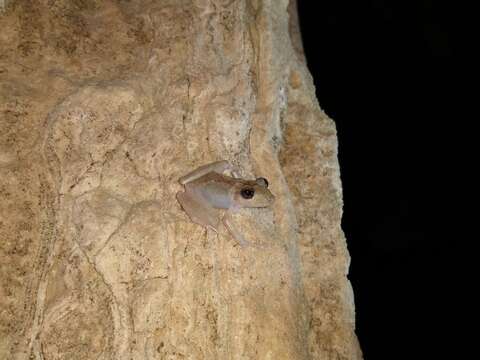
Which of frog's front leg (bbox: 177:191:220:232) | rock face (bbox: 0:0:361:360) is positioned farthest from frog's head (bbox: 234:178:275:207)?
frog's front leg (bbox: 177:191:220:232)

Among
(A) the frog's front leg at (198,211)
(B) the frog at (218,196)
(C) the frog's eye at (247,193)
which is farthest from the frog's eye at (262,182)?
(A) the frog's front leg at (198,211)

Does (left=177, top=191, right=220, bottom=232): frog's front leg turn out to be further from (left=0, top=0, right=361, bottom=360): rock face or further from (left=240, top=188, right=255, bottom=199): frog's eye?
(left=240, top=188, right=255, bottom=199): frog's eye

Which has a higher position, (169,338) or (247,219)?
(247,219)

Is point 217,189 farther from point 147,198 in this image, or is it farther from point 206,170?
point 147,198

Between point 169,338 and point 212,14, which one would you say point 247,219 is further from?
point 212,14

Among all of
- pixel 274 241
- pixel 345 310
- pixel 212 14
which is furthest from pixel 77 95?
pixel 345 310

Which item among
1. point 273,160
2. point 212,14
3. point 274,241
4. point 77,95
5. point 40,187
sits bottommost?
point 274,241

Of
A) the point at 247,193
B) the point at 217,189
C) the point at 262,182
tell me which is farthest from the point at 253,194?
the point at 217,189

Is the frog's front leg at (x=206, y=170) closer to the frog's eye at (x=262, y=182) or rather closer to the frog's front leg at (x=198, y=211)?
the frog's front leg at (x=198, y=211)
